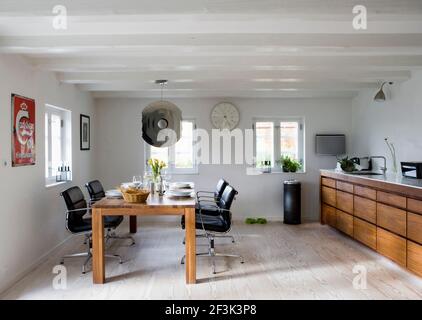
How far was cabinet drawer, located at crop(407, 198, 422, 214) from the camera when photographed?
3.19 m

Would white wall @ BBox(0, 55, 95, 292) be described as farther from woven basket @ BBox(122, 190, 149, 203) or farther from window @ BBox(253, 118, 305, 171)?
window @ BBox(253, 118, 305, 171)

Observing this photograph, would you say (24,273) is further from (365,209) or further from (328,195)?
(328,195)

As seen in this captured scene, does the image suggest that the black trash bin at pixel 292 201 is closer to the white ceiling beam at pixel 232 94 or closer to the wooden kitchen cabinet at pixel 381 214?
the wooden kitchen cabinet at pixel 381 214

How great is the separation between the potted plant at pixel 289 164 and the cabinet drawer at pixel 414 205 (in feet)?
8.88

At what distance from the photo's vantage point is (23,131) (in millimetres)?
3516

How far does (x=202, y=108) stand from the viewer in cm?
601

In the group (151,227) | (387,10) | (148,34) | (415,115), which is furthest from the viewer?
(151,227)

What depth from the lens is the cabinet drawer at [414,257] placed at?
3.19 meters

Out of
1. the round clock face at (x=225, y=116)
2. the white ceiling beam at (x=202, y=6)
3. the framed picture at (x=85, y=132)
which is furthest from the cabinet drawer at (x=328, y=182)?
the framed picture at (x=85, y=132)

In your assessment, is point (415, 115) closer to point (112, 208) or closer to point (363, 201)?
point (363, 201)

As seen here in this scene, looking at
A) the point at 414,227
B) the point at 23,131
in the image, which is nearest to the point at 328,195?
the point at 414,227

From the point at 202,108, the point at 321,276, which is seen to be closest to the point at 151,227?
the point at 202,108

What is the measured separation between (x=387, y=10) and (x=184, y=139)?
4.09 m

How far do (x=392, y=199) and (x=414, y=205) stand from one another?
37 cm
